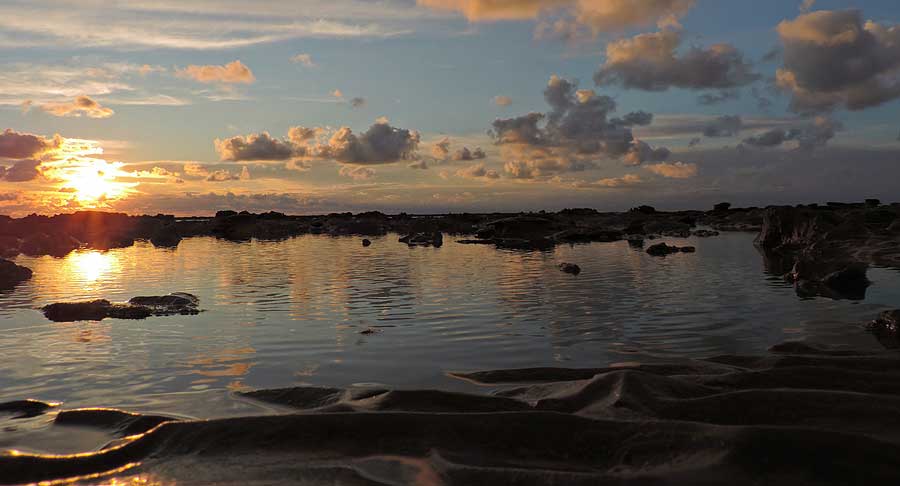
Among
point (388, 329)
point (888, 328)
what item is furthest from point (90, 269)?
point (888, 328)

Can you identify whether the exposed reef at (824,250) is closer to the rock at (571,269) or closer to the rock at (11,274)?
the rock at (571,269)

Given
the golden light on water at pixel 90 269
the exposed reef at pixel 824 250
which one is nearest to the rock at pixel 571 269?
the exposed reef at pixel 824 250

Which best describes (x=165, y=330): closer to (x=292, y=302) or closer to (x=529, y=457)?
(x=292, y=302)

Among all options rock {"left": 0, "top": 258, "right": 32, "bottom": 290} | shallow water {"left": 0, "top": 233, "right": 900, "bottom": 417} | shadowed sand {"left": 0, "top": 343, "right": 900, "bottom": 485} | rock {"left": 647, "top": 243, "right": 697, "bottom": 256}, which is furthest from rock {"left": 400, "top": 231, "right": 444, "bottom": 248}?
shadowed sand {"left": 0, "top": 343, "right": 900, "bottom": 485}

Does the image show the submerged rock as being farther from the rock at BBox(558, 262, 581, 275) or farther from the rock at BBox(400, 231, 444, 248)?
the rock at BBox(400, 231, 444, 248)

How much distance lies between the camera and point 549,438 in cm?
543

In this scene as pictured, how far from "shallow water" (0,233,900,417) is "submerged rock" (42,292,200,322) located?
1.49ft

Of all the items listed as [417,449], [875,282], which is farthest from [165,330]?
[875,282]

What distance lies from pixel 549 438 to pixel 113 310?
13.6 m

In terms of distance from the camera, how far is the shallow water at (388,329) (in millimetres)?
8969

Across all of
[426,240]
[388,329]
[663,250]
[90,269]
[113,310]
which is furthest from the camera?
[426,240]

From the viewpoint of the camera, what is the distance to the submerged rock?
15.0 meters

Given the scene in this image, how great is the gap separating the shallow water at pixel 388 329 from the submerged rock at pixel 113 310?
454mm

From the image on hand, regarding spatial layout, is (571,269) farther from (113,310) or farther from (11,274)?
(11,274)
